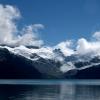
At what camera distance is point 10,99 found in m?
75.7

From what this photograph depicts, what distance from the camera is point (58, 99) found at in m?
79.4

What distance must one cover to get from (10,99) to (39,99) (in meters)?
7.44

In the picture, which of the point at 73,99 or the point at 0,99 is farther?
the point at 73,99

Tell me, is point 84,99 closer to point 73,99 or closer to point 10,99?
point 73,99

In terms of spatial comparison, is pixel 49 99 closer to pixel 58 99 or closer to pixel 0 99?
pixel 58 99

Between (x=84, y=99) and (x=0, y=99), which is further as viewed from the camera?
(x=84, y=99)

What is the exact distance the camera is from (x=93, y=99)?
8119 cm

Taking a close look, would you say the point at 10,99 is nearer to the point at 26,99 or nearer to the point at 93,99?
the point at 26,99

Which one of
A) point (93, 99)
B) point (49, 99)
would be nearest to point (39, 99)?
point (49, 99)

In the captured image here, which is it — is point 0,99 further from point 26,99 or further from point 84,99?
point 84,99

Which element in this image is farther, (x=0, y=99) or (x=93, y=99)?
(x=93, y=99)

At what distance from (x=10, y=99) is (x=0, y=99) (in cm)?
324

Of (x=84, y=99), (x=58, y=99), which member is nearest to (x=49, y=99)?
(x=58, y=99)

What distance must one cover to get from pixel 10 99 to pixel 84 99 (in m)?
17.0
